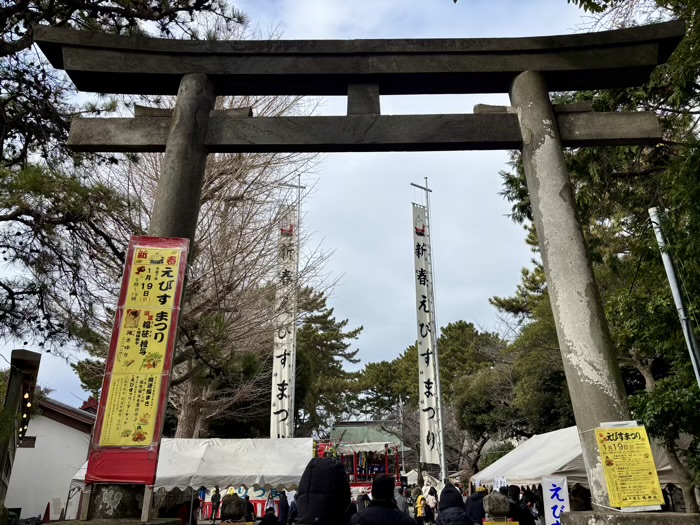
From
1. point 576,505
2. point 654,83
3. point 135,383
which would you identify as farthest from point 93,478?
point 654,83

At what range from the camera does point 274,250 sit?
10.3 m

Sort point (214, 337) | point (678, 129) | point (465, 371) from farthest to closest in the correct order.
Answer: point (465, 371), point (678, 129), point (214, 337)

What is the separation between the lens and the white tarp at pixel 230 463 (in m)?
11.0

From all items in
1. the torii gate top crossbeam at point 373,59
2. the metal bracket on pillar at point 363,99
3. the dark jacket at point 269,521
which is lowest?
the dark jacket at point 269,521

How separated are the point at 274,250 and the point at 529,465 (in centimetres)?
676

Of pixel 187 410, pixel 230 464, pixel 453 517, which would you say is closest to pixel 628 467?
pixel 453 517

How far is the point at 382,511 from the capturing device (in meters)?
3.08

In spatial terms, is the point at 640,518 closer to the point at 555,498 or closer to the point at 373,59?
the point at 373,59

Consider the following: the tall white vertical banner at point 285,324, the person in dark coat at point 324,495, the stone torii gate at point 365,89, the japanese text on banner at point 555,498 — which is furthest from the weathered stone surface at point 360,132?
the japanese text on banner at point 555,498

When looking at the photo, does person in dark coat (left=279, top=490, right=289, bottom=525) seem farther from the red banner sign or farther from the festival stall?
the red banner sign

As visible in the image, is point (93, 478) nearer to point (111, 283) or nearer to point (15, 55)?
point (15, 55)

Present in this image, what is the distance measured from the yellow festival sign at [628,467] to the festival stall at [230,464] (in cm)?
833

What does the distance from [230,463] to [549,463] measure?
6.76 metres

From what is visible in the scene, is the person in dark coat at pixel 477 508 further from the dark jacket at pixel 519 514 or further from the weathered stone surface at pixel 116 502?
the weathered stone surface at pixel 116 502
